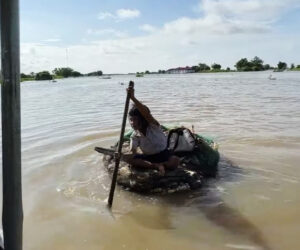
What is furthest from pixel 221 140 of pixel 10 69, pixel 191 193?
pixel 10 69

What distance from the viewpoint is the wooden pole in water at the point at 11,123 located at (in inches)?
78.2

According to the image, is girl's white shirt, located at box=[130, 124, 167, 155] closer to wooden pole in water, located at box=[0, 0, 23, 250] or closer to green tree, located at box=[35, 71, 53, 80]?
wooden pole in water, located at box=[0, 0, 23, 250]

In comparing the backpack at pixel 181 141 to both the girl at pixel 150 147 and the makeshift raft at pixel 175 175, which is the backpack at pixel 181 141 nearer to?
the makeshift raft at pixel 175 175

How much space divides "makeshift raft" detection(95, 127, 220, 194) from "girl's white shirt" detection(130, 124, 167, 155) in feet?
1.03

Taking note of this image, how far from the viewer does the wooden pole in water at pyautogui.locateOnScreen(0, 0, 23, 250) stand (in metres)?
1.99

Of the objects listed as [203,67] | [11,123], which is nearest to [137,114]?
[11,123]

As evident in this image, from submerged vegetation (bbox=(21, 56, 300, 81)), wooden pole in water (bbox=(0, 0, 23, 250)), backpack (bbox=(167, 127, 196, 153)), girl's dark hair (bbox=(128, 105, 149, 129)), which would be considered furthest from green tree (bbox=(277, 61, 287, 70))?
wooden pole in water (bbox=(0, 0, 23, 250))

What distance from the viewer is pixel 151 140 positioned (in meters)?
6.12

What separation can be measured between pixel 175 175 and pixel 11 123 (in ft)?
13.6

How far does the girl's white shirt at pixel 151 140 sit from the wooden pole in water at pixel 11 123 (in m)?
3.84

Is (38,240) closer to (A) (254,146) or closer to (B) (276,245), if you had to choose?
(B) (276,245)

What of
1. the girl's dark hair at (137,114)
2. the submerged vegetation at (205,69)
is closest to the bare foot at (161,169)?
the girl's dark hair at (137,114)

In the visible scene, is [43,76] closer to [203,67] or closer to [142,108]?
[203,67]

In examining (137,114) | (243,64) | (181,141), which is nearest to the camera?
(137,114)
